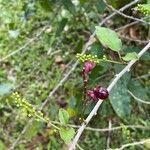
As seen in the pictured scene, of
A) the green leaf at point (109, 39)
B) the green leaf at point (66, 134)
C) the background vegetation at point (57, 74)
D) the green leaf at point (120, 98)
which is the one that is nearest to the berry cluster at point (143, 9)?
the green leaf at point (109, 39)

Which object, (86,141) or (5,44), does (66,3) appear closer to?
(86,141)

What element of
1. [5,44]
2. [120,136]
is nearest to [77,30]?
[5,44]

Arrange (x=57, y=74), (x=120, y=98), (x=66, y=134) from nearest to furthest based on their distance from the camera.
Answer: (x=66, y=134), (x=120, y=98), (x=57, y=74)

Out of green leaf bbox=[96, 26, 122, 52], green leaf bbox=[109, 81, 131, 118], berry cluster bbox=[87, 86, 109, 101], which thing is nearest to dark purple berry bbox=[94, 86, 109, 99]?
berry cluster bbox=[87, 86, 109, 101]

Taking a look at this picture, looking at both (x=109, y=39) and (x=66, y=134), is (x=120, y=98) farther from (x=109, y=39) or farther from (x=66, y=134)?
(x=66, y=134)

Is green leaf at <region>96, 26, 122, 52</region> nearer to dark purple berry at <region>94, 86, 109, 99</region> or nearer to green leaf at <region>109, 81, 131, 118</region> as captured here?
dark purple berry at <region>94, 86, 109, 99</region>

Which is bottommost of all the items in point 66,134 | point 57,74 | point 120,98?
point 57,74

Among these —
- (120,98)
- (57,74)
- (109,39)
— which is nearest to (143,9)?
(109,39)

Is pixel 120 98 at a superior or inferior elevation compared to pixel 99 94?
inferior
